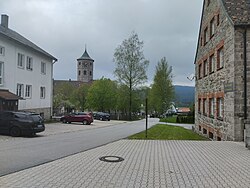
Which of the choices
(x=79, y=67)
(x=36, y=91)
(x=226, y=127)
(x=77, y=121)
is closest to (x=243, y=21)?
(x=226, y=127)

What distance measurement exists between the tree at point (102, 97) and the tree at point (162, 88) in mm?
8827

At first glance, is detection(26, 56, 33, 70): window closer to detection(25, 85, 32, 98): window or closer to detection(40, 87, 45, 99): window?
detection(25, 85, 32, 98): window

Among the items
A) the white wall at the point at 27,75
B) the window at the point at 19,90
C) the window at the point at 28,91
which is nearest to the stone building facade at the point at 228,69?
the white wall at the point at 27,75

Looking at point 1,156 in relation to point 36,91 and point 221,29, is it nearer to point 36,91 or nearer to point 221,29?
point 221,29

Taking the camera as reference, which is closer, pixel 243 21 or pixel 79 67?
pixel 243 21

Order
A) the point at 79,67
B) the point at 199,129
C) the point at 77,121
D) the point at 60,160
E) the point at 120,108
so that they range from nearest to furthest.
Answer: the point at 60,160, the point at 199,129, the point at 77,121, the point at 120,108, the point at 79,67

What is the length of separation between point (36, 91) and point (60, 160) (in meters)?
24.7

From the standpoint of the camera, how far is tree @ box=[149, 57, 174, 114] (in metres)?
62.6

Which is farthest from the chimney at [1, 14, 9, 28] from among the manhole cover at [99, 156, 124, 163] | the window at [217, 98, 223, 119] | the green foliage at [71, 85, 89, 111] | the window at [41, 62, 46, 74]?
the green foliage at [71, 85, 89, 111]

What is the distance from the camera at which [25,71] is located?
98.3 ft

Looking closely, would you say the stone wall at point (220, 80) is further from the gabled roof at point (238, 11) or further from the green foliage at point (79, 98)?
the green foliage at point (79, 98)

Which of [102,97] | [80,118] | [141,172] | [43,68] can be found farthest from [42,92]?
[102,97]

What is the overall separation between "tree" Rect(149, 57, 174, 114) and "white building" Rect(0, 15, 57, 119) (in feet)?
99.1

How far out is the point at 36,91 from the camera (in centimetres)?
3278
